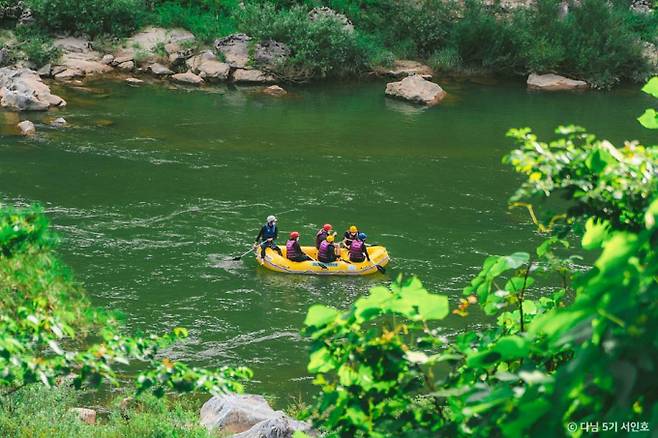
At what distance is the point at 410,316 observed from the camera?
389 cm

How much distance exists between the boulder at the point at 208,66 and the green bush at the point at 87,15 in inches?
119

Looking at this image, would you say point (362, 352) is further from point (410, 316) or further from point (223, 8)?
point (223, 8)

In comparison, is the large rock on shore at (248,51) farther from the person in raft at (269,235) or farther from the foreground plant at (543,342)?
the foreground plant at (543,342)

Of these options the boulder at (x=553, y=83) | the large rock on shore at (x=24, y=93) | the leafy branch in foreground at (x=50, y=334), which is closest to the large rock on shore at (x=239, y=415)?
the leafy branch in foreground at (x=50, y=334)

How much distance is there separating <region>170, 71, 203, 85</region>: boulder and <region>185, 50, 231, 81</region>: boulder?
375 mm

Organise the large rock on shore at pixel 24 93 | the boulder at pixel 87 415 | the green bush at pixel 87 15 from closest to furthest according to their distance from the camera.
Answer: the boulder at pixel 87 415 < the large rock on shore at pixel 24 93 < the green bush at pixel 87 15

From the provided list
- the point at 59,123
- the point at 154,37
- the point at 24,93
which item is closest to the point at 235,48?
the point at 154,37

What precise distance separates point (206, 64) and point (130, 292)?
1732cm

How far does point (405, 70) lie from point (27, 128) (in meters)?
14.9

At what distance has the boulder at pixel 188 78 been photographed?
30.0 metres

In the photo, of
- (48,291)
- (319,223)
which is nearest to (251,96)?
(319,223)

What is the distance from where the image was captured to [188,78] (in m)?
30.0

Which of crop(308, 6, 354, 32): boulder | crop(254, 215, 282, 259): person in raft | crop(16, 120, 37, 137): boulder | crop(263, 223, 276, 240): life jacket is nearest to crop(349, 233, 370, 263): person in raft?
crop(254, 215, 282, 259): person in raft

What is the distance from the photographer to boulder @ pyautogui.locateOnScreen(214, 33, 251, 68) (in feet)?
102
